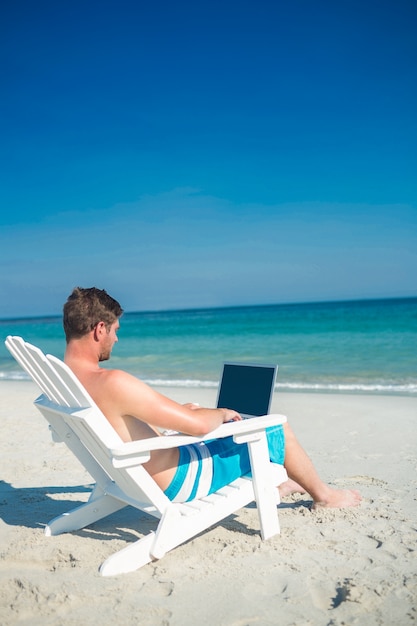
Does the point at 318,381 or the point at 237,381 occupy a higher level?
the point at 237,381

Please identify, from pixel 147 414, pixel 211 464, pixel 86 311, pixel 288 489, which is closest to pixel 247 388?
pixel 211 464

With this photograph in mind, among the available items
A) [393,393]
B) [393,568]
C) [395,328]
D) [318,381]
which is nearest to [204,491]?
[393,568]

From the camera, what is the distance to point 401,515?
3.26 meters

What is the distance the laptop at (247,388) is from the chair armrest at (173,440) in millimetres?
350

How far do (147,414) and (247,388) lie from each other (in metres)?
0.99

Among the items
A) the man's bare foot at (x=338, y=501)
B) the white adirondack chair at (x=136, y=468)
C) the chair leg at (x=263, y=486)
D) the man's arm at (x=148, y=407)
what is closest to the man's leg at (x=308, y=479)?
the man's bare foot at (x=338, y=501)

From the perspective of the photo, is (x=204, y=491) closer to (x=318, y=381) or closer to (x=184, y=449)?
(x=184, y=449)

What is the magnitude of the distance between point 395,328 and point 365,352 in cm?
1107

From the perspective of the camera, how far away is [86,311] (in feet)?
8.79

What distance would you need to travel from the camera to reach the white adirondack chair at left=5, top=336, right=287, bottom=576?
2.44m

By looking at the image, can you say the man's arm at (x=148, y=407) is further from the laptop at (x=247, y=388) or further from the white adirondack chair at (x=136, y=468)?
the laptop at (x=247, y=388)

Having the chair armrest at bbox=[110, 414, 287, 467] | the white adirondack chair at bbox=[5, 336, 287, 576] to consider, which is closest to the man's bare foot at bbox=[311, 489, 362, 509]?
the white adirondack chair at bbox=[5, 336, 287, 576]

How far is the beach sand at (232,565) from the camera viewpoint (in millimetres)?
2219

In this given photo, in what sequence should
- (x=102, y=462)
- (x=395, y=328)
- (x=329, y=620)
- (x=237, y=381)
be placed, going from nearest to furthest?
(x=329, y=620) → (x=102, y=462) → (x=237, y=381) → (x=395, y=328)
